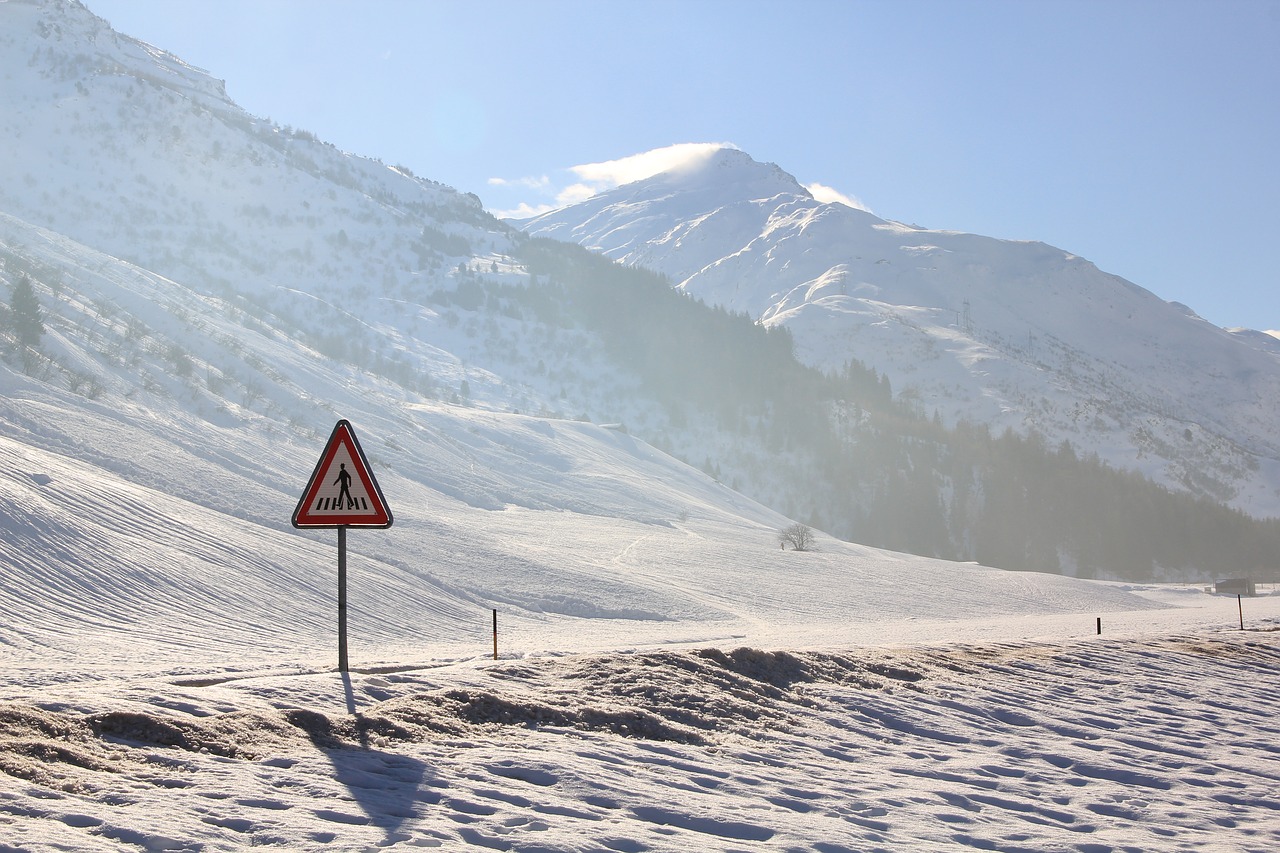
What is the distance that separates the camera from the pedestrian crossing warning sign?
845 cm

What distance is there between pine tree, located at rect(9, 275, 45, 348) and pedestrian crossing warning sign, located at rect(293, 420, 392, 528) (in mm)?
44039


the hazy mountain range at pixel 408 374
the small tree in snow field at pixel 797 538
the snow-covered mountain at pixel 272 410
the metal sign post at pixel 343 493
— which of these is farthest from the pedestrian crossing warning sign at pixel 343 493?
the small tree in snow field at pixel 797 538

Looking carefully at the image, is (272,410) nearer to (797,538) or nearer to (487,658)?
(797,538)

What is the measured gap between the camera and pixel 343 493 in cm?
853

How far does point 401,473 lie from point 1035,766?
50.0 m

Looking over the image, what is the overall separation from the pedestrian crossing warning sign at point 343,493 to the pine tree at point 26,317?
44.0m

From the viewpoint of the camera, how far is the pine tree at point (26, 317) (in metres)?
45.6

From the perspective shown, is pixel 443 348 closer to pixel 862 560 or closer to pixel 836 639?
pixel 862 560

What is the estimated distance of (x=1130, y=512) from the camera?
12562cm

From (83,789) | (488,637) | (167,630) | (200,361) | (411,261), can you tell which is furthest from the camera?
(411,261)

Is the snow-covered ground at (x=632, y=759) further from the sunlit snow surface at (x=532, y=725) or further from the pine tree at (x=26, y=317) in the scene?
the pine tree at (x=26, y=317)

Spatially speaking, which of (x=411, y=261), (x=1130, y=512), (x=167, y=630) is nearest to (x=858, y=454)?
(x=1130, y=512)

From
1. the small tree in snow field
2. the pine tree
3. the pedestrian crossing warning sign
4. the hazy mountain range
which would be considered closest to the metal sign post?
the pedestrian crossing warning sign

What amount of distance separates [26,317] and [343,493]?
153ft
